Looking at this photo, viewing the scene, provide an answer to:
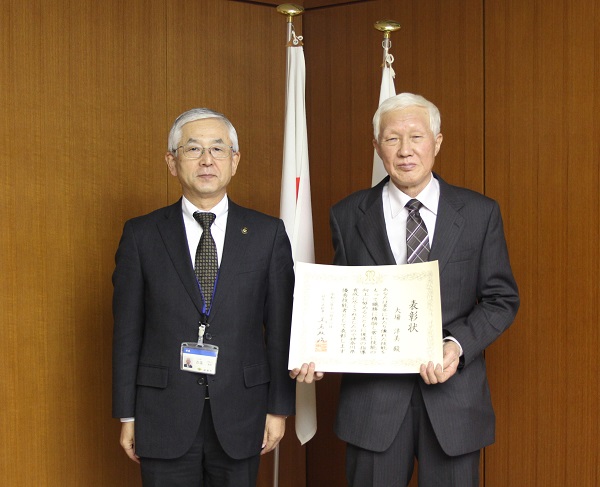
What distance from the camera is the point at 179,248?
2.43 meters

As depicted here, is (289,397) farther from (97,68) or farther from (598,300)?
(97,68)

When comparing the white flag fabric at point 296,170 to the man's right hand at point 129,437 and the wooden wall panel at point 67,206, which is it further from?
the man's right hand at point 129,437

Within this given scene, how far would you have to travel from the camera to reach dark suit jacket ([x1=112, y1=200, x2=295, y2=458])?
2.37 m

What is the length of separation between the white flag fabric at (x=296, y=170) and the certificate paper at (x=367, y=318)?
821mm

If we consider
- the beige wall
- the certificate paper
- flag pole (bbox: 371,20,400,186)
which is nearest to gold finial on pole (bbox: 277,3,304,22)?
flag pole (bbox: 371,20,400,186)

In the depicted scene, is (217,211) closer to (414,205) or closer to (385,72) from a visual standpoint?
(414,205)

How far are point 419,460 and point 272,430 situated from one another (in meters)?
0.49

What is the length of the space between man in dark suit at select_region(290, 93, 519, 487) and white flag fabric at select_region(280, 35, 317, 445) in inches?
28.3

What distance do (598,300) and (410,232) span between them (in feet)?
3.88

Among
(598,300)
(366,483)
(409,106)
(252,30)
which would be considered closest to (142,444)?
(366,483)

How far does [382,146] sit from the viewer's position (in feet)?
7.96

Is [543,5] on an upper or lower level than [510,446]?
upper

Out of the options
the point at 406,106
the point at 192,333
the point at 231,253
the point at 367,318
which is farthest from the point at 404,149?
the point at 192,333

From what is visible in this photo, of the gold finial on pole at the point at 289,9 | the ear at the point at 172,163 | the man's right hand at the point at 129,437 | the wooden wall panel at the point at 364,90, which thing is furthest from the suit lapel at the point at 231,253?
the wooden wall panel at the point at 364,90
